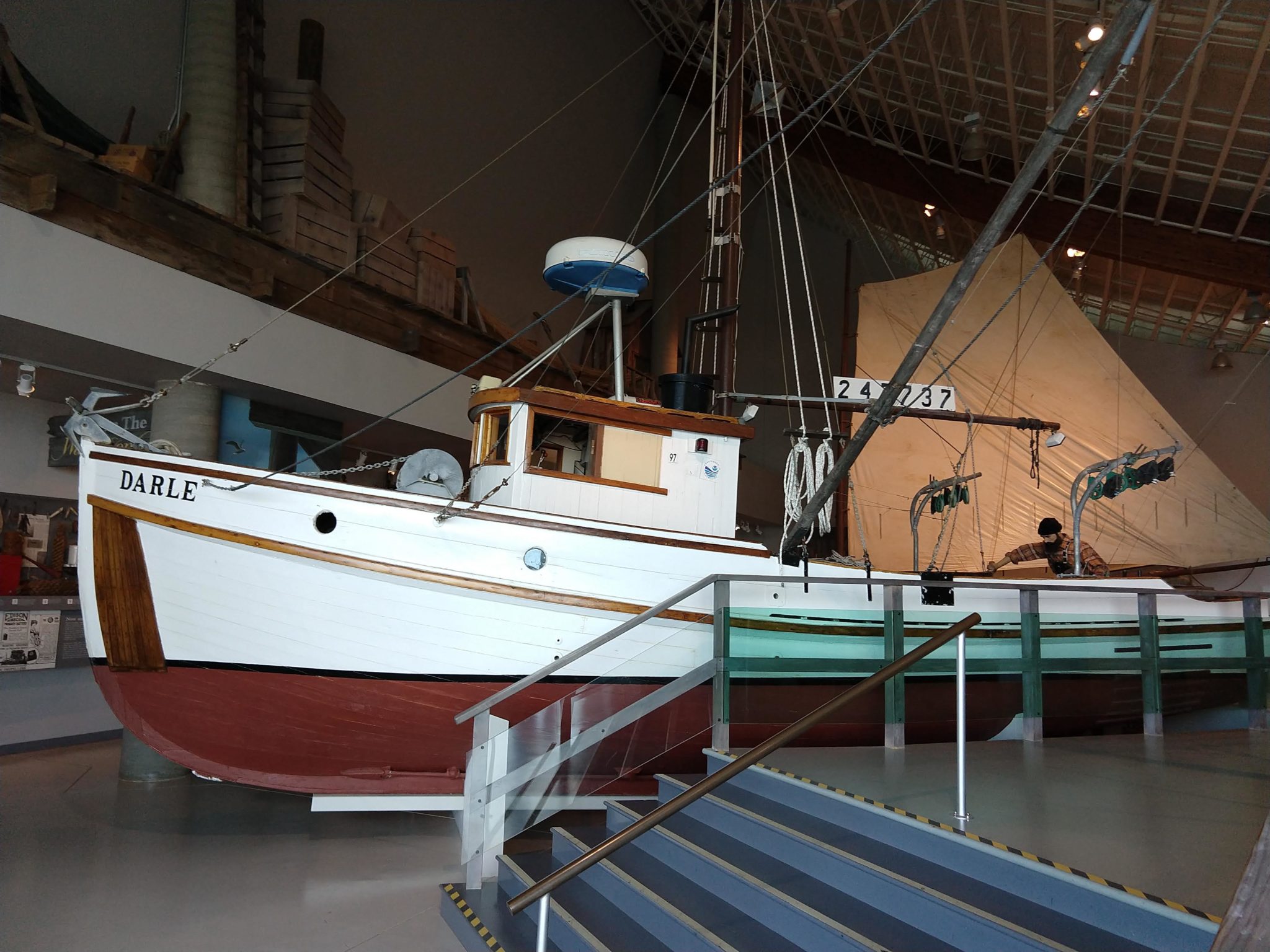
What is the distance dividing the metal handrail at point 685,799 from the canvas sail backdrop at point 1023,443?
637cm

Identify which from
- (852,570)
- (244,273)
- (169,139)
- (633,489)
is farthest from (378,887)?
(169,139)

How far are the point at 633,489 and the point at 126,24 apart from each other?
547 cm

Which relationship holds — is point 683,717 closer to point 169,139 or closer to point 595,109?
Result: point 169,139

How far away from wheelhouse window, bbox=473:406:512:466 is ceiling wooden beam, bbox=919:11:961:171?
6.22m

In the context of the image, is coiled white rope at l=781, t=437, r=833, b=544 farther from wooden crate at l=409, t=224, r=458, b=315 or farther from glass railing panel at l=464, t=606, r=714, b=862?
wooden crate at l=409, t=224, r=458, b=315

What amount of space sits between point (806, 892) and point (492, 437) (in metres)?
3.51

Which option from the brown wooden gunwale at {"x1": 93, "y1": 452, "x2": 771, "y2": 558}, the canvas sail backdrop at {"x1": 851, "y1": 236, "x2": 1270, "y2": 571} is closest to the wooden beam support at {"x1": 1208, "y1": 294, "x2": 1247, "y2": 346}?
the canvas sail backdrop at {"x1": 851, "y1": 236, "x2": 1270, "y2": 571}

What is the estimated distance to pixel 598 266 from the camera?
5762mm

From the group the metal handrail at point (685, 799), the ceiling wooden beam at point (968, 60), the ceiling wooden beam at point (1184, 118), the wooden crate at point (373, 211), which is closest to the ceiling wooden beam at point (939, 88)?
the ceiling wooden beam at point (968, 60)

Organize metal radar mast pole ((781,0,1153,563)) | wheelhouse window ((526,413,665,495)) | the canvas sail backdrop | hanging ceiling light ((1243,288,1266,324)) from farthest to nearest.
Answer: hanging ceiling light ((1243,288,1266,324)), the canvas sail backdrop, wheelhouse window ((526,413,665,495)), metal radar mast pole ((781,0,1153,563))

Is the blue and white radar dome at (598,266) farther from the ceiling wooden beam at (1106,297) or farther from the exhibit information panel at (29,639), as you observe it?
the ceiling wooden beam at (1106,297)

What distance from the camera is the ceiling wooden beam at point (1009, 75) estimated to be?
815 cm

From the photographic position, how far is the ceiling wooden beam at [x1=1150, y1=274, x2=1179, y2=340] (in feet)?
41.2

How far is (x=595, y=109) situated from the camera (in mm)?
13141
